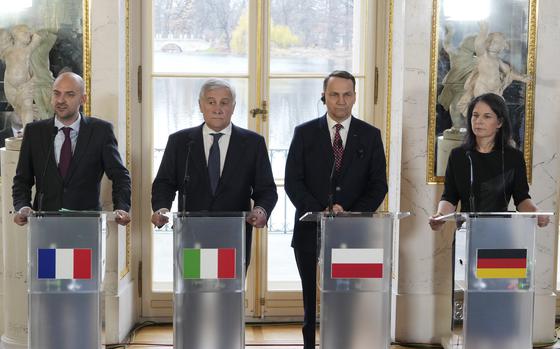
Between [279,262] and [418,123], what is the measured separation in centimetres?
134

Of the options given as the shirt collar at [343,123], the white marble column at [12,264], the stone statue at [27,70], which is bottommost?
the white marble column at [12,264]

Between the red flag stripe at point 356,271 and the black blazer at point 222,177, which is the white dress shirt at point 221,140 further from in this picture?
the red flag stripe at point 356,271

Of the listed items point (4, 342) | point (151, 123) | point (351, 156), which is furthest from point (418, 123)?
point (4, 342)

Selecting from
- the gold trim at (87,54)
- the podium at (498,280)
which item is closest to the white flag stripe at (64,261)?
the podium at (498,280)

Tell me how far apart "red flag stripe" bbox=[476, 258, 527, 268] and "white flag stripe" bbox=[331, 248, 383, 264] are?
1.37 ft

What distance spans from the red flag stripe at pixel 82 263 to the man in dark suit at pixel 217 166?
0.66 m

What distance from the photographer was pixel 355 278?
12.0 ft

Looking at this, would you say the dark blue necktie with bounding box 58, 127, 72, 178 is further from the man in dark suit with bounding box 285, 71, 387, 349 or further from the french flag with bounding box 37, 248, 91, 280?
the man in dark suit with bounding box 285, 71, 387, 349

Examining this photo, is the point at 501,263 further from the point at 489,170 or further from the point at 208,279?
the point at 208,279

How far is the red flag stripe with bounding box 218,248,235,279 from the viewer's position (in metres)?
3.63

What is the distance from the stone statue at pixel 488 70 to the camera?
539 centimetres

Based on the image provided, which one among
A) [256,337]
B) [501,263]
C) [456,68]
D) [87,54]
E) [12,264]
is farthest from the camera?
[256,337]

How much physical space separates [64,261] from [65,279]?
0.07 metres

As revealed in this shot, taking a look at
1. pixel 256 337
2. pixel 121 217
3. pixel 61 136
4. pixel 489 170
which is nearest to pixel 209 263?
pixel 121 217
